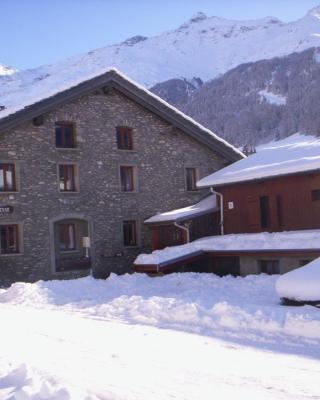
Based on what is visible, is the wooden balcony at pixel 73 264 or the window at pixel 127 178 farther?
the window at pixel 127 178

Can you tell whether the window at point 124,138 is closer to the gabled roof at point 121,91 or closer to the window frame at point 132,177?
the window frame at point 132,177

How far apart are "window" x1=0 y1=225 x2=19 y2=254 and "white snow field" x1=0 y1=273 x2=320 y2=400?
7414 mm

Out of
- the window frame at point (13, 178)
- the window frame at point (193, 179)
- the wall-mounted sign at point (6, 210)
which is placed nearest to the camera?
the wall-mounted sign at point (6, 210)

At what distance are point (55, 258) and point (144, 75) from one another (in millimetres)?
169698

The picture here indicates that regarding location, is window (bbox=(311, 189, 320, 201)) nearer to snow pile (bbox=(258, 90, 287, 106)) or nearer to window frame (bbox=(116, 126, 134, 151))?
window frame (bbox=(116, 126, 134, 151))

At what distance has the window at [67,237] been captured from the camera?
85.5 ft

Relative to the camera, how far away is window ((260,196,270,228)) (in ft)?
75.3

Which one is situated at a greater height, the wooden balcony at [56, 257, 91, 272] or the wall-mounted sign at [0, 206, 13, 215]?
the wall-mounted sign at [0, 206, 13, 215]

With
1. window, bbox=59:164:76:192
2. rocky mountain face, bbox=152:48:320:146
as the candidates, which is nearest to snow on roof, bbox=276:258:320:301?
window, bbox=59:164:76:192

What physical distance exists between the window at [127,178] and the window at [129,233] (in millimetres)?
1619

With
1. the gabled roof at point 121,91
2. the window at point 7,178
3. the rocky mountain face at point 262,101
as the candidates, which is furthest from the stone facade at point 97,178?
the rocky mountain face at point 262,101

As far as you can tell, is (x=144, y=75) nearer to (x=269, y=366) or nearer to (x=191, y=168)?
(x=191, y=168)

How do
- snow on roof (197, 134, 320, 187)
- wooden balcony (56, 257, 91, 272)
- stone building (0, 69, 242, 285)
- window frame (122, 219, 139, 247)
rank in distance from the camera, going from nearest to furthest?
1. snow on roof (197, 134, 320, 187)
2. stone building (0, 69, 242, 285)
3. wooden balcony (56, 257, 91, 272)
4. window frame (122, 219, 139, 247)

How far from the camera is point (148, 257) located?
23.5 m
